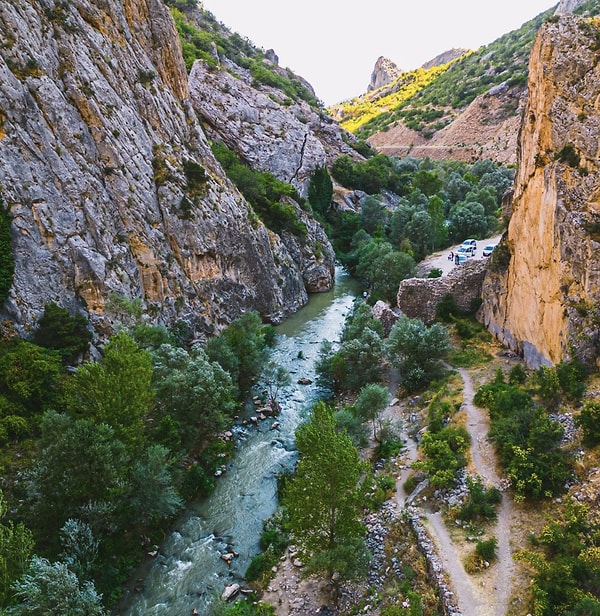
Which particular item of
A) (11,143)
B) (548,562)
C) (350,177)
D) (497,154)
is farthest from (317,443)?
(497,154)

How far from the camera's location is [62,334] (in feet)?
81.1

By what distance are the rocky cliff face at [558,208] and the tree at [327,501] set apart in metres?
13.7

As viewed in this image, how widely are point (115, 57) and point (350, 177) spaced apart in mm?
50859

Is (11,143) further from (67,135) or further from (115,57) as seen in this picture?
(115,57)

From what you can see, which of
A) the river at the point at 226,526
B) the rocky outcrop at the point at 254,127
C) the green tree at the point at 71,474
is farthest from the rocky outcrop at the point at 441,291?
the rocky outcrop at the point at 254,127

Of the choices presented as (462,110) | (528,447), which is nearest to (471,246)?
(528,447)

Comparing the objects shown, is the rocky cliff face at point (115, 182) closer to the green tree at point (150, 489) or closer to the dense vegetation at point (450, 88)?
the green tree at point (150, 489)

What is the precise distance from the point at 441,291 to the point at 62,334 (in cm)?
2722

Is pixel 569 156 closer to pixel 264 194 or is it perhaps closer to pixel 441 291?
pixel 441 291

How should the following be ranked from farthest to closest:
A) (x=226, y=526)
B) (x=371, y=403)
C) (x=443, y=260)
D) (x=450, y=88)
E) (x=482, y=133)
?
(x=450, y=88) < (x=482, y=133) < (x=443, y=260) < (x=371, y=403) < (x=226, y=526)

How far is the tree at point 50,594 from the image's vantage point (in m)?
13.1

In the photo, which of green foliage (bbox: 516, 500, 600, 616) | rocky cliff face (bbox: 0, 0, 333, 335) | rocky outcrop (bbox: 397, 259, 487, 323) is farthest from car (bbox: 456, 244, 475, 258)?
green foliage (bbox: 516, 500, 600, 616)

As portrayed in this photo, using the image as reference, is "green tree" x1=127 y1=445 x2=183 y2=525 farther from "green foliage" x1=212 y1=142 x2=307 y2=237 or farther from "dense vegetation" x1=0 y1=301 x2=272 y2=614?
"green foliage" x1=212 y1=142 x2=307 y2=237

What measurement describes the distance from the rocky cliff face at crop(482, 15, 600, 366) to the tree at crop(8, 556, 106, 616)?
73.4ft
